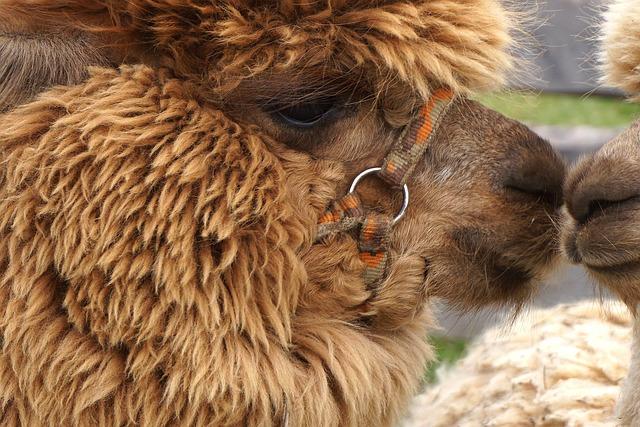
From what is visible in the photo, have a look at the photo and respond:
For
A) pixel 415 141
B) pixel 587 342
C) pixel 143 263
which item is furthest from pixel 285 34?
pixel 587 342

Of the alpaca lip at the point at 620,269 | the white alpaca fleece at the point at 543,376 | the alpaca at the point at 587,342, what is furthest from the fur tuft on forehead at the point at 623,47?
the white alpaca fleece at the point at 543,376

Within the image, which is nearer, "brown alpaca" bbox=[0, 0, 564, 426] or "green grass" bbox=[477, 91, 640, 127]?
"brown alpaca" bbox=[0, 0, 564, 426]

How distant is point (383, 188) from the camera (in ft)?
7.77

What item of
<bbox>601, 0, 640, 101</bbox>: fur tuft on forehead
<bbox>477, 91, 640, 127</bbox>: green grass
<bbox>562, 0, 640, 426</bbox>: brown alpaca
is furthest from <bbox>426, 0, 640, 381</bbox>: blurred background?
<bbox>562, 0, 640, 426</bbox>: brown alpaca

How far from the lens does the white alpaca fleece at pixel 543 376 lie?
Result: 9.46 ft

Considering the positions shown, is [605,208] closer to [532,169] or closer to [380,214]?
[532,169]

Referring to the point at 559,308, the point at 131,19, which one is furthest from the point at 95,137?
the point at 559,308

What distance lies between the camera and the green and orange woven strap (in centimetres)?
235

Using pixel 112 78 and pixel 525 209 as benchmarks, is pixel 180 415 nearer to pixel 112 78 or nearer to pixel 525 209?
pixel 112 78

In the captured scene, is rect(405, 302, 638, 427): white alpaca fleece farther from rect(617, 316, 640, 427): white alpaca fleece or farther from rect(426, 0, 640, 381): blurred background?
rect(617, 316, 640, 427): white alpaca fleece

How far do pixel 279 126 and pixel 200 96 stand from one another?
0.20 meters

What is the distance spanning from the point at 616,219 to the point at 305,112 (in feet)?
2.42

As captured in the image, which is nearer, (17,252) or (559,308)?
(17,252)

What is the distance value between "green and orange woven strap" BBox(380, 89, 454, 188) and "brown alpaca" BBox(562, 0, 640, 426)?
0.35 m
